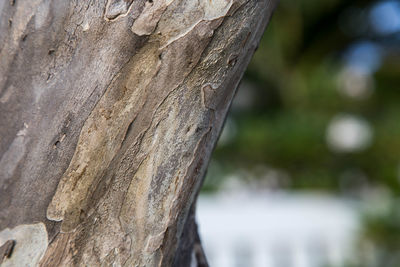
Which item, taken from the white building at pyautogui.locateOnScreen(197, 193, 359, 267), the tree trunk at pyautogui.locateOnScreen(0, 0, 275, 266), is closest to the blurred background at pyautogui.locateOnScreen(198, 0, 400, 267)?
the white building at pyautogui.locateOnScreen(197, 193, 359, 267)

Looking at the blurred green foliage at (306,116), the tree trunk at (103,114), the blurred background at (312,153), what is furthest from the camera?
the blurred green foliage at (306,116)

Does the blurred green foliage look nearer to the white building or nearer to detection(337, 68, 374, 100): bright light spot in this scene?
detection(337, 68, 374, 100): bright light spot

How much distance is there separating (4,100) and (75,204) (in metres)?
0.07

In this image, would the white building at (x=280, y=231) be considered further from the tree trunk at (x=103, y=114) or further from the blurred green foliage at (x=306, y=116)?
the tree trunk at (x=103, y=114)

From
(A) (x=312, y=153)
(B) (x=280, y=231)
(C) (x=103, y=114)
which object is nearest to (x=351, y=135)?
(A) (x=312, y=153)

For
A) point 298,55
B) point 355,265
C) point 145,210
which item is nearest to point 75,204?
point 145,210

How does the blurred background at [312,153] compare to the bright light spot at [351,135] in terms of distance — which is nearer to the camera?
the blurred background at [312,153]

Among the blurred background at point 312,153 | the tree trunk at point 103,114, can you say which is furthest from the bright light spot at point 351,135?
the tree trunk at point 103,114

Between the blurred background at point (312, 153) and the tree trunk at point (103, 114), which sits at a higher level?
the tree trunk at point (103, 114)

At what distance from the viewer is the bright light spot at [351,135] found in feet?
6.20

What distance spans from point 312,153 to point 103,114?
169 cm

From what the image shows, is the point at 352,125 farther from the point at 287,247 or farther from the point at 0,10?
the point at 0,10

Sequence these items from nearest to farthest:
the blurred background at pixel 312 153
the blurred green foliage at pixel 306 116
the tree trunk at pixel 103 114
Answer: the tree trunk at pixel 103 114
the blurred background at pixel 312 153
the blurred green foliage at pixel 306 116

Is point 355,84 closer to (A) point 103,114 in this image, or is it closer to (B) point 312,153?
(B) point 312,153
